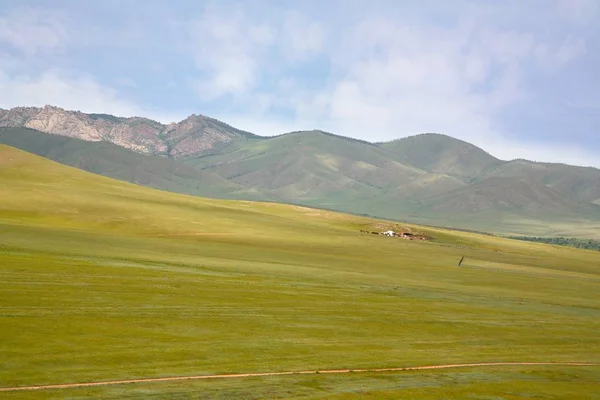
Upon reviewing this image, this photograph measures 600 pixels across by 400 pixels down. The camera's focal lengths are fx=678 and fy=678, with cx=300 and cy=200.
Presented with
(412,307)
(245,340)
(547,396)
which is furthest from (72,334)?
(412,307)

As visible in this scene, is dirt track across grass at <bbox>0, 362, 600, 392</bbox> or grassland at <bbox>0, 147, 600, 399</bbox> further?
grassland at <bbox>0, 147, 600, 399</bbox>

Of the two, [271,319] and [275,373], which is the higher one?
[271,319]

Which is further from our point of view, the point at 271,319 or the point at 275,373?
the point at 271,319

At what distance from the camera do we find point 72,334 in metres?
34.7

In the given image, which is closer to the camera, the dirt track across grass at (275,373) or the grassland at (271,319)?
the dirt track across grass at (275,373)

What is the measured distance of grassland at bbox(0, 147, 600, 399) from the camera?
102ft

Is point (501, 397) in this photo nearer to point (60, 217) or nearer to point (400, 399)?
point (400, 399)

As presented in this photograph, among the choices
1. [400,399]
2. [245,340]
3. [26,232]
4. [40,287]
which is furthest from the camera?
[26,232]

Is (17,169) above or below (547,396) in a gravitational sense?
above

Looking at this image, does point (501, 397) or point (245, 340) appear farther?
point (245, 340)

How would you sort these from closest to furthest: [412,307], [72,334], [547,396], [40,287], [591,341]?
[547,396], [72,334], [40,287], [591,341], [412,307]

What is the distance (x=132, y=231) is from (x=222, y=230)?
17398 mm

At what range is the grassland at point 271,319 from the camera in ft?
102

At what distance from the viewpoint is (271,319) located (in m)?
44.0
